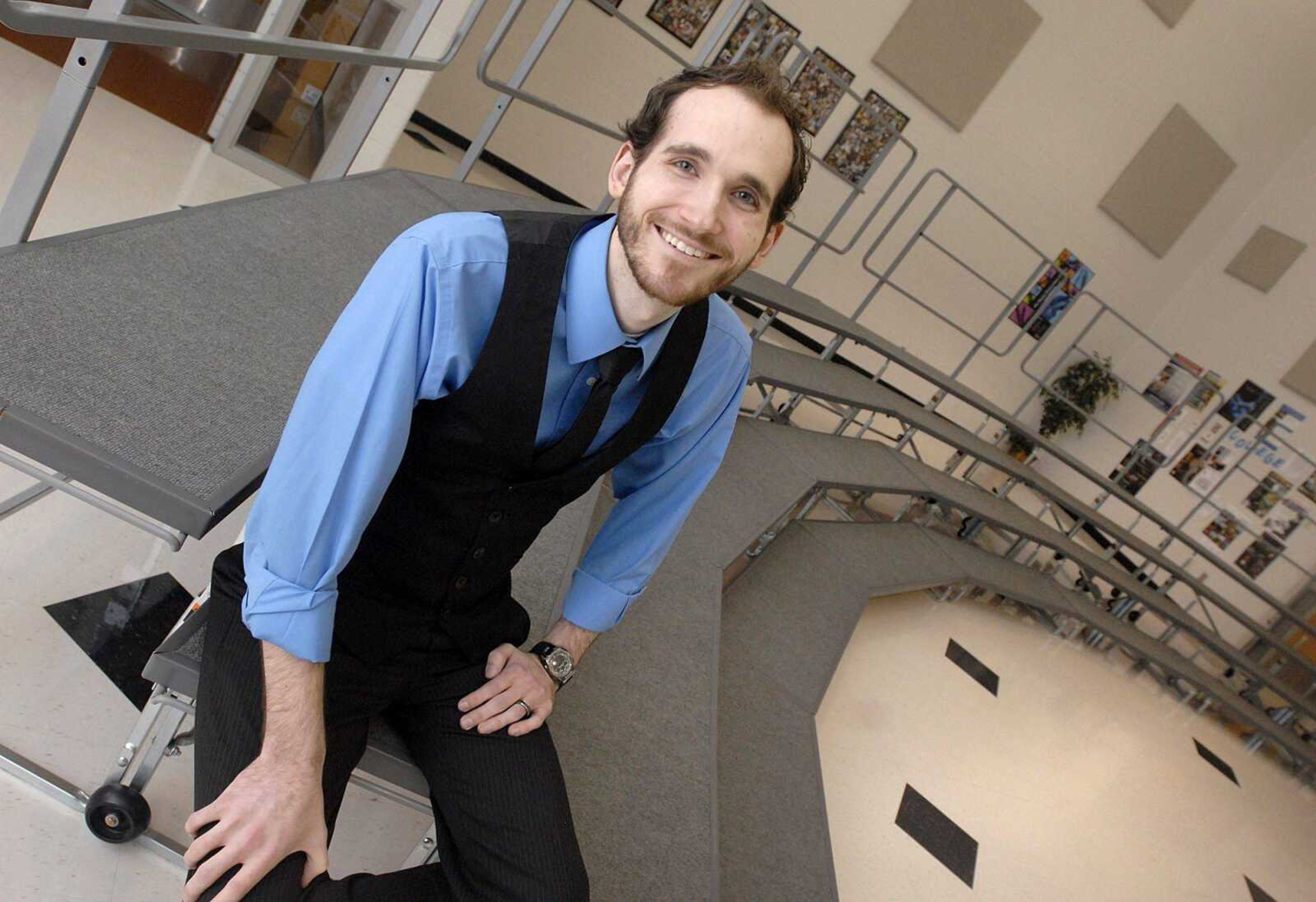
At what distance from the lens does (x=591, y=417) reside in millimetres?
915

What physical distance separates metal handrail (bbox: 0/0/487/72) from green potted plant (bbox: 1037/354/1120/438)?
20.3 feet

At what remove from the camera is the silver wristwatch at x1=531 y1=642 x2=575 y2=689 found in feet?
3.56

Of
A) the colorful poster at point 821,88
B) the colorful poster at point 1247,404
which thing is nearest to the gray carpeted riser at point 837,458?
the colorful poster at point 821,88

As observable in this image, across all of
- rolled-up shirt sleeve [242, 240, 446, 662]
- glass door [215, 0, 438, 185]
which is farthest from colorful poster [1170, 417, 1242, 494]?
rolled-up shirt sleeve [242, 240, 446, 662]

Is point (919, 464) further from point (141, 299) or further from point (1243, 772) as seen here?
point (141, 299)

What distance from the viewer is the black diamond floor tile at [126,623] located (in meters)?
1.31

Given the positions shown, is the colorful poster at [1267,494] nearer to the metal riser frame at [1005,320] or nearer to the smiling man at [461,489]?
the metal riser frame at [1005,320]

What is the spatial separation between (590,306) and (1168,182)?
697cm

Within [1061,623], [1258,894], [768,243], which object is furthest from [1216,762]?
[768,243]

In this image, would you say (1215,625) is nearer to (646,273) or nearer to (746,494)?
(746,494)

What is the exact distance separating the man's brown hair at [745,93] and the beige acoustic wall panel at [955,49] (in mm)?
5041

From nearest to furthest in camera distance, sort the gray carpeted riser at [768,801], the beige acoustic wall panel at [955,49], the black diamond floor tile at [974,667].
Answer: the gray carpeted riser at [768,801], the black diamond floor tile at [974,667], the beige acoustic wall panel at [955,49]

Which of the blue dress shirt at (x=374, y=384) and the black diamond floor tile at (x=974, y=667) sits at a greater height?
the blue dress shirt at (x=374, y=384)

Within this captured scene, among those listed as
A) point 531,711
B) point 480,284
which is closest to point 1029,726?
point 531,711
